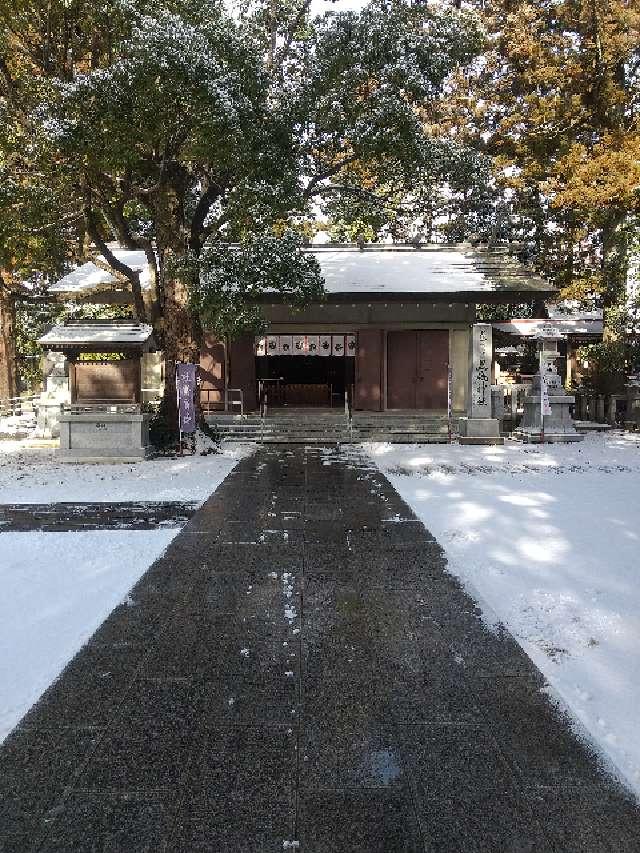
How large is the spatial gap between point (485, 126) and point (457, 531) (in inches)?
848

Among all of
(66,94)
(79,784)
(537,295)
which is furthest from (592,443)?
(79,784)

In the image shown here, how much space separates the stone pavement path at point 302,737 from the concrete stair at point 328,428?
10.3 m

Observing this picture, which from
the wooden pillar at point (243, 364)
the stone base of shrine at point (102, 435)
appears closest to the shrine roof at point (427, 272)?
the wooden pillar at point (243, 364)

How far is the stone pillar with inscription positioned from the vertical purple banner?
6650 millimetres

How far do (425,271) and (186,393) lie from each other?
9157 millimetres

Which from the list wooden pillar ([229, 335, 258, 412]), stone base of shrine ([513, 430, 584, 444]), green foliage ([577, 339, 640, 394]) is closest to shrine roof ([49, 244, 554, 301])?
wooden pillar ([229, 335, 258, 412])

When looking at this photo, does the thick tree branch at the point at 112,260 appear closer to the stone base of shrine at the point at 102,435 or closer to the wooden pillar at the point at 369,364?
the stone base of shrine at the point at 102,435

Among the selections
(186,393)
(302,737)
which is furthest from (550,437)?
(302,737)

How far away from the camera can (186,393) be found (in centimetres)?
1309

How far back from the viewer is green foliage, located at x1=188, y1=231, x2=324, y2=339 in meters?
12.1

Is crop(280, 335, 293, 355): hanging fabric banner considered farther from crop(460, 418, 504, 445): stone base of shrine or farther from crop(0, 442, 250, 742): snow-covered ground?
Answer: crop(0, 442, 250, 742): snow-covered ground

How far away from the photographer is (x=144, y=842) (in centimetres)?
233

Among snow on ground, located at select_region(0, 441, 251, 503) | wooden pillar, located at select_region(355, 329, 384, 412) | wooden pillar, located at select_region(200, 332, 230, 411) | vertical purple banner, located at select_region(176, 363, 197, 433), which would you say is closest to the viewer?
snow on ground, located at select_region(0, 441, 251, 503)

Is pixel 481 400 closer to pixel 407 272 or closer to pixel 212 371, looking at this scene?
pixel 407 272
